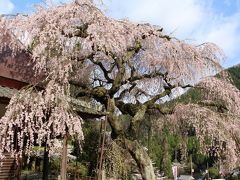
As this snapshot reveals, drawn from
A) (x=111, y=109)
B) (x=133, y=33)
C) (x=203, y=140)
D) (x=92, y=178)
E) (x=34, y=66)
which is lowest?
(x=92, y=178)

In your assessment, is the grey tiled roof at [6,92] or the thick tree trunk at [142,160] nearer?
the grey tiled roof at [6,92]

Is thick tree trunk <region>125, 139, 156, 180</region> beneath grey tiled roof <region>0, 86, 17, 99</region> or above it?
beneath

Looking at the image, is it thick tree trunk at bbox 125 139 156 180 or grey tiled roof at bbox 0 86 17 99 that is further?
thick tree trunk at bbox 125 139 156 180

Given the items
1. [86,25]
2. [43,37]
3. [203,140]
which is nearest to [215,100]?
Answer: [203,140]

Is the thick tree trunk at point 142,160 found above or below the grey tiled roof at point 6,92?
below

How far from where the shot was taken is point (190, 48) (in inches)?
500

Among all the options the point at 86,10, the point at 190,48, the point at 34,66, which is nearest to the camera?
the point at 34,66

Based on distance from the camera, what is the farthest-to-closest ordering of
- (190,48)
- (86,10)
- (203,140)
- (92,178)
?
1. (92,178)
2. (190,48)
3. (203,140)
4. (86,10)

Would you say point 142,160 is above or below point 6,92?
below

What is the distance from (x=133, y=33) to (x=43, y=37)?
3063mm

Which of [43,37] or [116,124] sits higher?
[43,37]

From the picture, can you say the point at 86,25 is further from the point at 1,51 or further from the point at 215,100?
the point at 215,100

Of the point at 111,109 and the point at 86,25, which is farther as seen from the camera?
the point at 111,109

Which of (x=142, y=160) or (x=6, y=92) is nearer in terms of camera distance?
(x=6, y=92)
